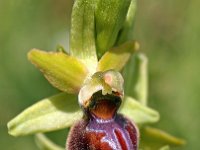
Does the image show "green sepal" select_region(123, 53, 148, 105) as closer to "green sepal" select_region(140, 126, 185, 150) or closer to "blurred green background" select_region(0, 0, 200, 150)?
"green sepal" select_region(140, 126, 185, 150)

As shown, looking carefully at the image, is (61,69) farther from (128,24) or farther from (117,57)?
(128,24)

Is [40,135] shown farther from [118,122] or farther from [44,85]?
[44,85]

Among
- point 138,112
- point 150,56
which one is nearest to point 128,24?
point 138,112

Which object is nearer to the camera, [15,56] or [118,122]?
[118,122]

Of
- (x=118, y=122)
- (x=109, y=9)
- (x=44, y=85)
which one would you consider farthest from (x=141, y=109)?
(x=44, y=85)

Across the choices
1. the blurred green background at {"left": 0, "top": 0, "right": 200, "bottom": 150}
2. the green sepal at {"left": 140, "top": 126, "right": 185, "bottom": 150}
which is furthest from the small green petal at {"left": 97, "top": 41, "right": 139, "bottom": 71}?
the blurred green background at {"left": 0, "top": 0, "right": 200, "bottom": 150}

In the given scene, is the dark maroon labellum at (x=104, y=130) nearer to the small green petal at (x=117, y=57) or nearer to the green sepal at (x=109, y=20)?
the small green petal at (x=117, y=57)

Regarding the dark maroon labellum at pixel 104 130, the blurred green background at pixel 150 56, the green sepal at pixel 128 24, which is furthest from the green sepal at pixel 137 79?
the blurred green background at pixel 150 56
